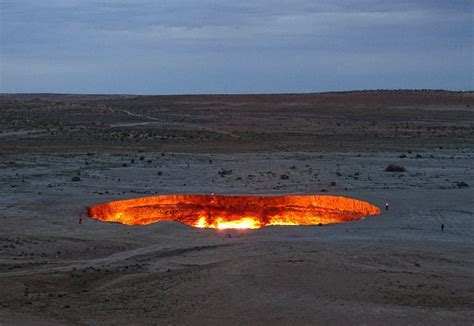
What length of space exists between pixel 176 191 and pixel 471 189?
9.69 meters

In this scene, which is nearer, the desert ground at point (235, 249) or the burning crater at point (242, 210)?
the desert ground at point (235, 249)

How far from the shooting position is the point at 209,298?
33.5ft

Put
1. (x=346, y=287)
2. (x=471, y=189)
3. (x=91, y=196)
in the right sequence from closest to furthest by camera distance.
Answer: (x=346, y=287) < (x=91, y=196) < (x=471, y=189)

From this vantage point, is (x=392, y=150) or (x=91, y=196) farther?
(x=392, y=150)

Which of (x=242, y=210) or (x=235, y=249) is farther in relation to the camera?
(x=242, y=210)

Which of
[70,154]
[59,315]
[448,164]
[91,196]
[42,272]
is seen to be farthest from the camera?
[70,154]

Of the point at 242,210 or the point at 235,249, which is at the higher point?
the point at 235,249

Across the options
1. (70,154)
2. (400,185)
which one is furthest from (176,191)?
(70,154)

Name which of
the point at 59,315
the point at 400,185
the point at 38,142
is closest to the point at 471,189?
the point at 400,185

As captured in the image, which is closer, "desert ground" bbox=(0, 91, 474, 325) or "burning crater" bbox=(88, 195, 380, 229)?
"desert ground" bbox=(0, 91, 474, 325)

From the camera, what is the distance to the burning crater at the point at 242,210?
19.3 m

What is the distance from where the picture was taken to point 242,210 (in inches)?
780

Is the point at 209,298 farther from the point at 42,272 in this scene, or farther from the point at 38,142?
the point at 38,142

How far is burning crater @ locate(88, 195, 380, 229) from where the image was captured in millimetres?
19328
